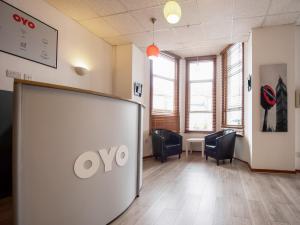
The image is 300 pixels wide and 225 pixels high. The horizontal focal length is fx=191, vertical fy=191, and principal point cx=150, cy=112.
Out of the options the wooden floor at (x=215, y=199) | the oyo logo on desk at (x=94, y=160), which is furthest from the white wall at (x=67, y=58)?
the wooden floor at (x=215, y=199)

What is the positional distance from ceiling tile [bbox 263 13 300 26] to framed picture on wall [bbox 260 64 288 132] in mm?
884

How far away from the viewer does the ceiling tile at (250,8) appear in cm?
332

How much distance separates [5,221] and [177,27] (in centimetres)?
436

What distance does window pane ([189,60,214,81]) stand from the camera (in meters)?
6.82

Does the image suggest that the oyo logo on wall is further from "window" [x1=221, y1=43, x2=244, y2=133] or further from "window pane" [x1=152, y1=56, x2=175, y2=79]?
"window" [x1=221, y1=43, x2=244, y2=133]

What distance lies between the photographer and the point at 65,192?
5.08 ft

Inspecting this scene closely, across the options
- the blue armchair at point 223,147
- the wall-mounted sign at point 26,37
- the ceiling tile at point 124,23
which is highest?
the ceiling tile at point 124,23

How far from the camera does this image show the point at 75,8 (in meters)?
3.62

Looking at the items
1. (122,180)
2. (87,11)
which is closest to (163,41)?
(87,11)

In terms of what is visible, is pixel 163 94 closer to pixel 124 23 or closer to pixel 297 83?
pixel 124 23

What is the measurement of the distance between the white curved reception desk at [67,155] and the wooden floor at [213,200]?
0.48 m

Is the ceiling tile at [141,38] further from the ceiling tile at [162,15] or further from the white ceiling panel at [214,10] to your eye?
the white ceiling panel at [214,10]

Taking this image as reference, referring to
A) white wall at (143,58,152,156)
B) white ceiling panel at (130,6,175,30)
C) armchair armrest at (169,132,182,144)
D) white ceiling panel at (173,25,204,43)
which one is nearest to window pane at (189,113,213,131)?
armchair armrest at (169,132,182,144)

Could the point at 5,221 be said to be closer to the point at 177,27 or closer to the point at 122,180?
the point at 122,180
